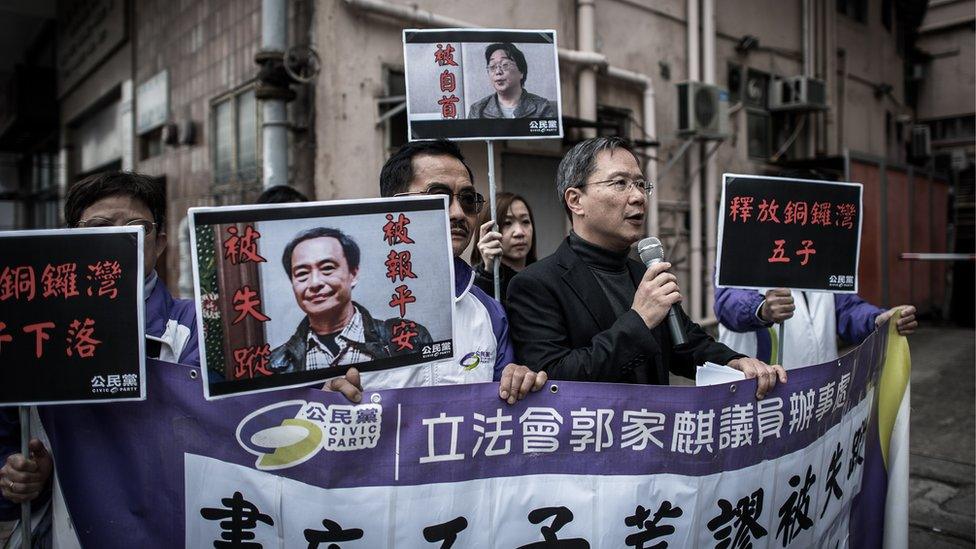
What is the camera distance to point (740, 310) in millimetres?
3035

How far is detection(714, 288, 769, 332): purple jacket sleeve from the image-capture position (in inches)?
117

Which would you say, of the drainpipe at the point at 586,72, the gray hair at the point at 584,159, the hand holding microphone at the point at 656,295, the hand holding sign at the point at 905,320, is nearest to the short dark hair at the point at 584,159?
the gray hair at the point at 584,159

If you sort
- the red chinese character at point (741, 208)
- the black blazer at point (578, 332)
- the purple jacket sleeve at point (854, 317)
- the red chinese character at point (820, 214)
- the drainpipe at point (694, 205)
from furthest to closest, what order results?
the drainpipe at point (694, 205)
the purple jacket sleeve at point (854, 317)
the red chinese character at point (820, 214)
the red chinese character at point (741, 208)
the black blazer at point (578, 332)

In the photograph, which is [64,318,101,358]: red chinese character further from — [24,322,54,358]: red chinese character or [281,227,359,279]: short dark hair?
[281,227,359,279]: short dark hair

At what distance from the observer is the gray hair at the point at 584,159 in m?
2.28

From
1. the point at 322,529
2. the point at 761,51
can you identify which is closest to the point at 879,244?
the point at 761,51

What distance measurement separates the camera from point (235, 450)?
1811 millimetres

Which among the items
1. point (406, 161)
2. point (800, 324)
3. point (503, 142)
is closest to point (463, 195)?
point (406, 161)

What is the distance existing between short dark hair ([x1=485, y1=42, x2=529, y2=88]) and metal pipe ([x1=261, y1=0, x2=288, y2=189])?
11.2 feet

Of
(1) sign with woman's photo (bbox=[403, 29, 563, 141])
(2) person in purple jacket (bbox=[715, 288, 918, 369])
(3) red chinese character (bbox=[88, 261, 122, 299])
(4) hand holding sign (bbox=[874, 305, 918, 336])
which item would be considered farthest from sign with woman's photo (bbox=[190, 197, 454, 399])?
(4) hand holding sign (bbox=[874, 305, 918, 336])

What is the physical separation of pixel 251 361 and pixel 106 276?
16.5 inches

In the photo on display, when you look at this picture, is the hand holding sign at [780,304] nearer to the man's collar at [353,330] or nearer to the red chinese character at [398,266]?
the red chinese character at [398,266]

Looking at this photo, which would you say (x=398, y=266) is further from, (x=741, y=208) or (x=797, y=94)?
(x=797, y=94)

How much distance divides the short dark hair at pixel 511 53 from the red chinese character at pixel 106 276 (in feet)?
5.36
